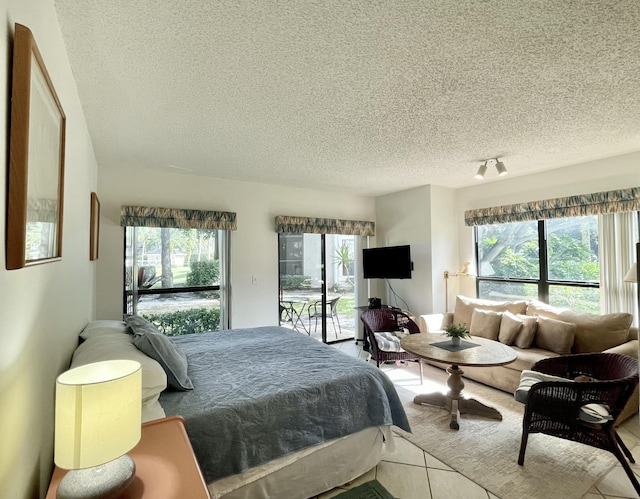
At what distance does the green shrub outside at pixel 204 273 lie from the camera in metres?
4.25

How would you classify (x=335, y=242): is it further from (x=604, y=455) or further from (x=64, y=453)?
(x=64, y=453)

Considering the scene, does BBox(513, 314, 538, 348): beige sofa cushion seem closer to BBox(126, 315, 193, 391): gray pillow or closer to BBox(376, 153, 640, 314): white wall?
BBox(376, 153, 640, 314): white wall

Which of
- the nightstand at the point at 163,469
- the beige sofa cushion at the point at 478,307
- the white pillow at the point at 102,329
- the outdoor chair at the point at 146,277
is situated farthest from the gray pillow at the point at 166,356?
the beige sofa cushion at the point at 478,307

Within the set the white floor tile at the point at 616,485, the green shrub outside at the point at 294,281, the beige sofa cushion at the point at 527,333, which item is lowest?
the white floor tile at the point at 616,485

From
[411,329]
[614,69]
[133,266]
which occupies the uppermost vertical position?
[614,69]

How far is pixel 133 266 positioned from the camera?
3.92 meters

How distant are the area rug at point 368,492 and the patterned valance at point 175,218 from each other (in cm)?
319

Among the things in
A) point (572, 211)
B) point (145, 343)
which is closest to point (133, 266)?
point (145, 343)

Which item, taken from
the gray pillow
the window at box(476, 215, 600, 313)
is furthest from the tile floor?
the window at box(476, 215, 600, 313)

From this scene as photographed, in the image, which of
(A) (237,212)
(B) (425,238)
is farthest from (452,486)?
(A) (237,212)

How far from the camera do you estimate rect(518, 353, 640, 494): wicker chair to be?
207 cm

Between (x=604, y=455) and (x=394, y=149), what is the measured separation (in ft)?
9.87

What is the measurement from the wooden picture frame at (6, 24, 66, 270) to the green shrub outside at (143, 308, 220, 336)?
3.06m

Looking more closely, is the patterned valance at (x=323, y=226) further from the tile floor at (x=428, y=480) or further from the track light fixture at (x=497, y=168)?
the tile floor at (x=428, y=480)
